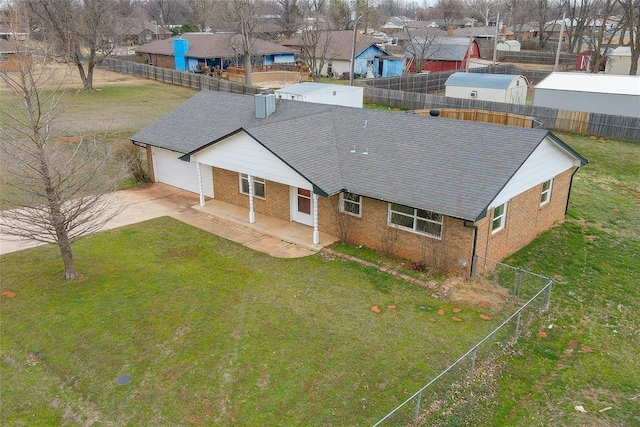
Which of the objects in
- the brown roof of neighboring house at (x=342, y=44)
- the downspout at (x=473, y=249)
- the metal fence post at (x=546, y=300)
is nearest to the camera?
the metal fence post at (x=546, y=300)

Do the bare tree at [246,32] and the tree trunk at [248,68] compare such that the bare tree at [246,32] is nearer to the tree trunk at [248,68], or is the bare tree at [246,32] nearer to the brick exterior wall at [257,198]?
the tree trunk at [248,68]

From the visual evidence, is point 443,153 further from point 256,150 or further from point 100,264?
point 100,264

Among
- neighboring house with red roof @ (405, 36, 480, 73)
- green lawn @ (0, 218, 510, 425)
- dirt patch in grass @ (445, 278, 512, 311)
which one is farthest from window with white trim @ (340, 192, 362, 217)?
neighboring house with red roof @ (405, 36, 480, 73)

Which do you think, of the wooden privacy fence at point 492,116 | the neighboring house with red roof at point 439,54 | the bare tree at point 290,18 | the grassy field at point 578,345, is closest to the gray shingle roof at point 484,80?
the wooden privacy fence at point 492,116

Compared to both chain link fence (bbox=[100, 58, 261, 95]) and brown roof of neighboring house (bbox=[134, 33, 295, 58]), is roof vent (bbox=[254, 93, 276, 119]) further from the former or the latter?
brown roof of neighboring house (bbox=[134, 33, 295, 58])

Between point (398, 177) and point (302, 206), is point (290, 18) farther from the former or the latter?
point (398, 177)

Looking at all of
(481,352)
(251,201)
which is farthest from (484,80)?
(481,352)
